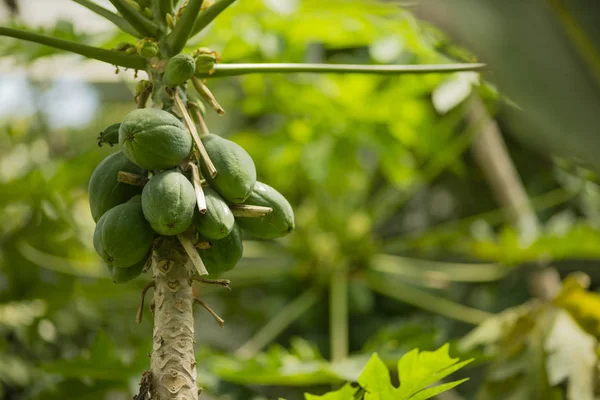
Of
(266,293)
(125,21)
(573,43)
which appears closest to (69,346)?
(266,293)

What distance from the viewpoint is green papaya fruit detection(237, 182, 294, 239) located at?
631 mm

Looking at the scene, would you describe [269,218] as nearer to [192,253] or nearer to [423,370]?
[192,253]

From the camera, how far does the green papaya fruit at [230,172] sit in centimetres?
60

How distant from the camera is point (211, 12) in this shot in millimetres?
664

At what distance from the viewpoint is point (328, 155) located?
165 centimetres

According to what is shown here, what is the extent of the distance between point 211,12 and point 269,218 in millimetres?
209

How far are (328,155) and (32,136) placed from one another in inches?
38.7

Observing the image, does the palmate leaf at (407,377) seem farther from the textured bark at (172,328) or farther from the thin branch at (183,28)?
the thin branch at (183,28)

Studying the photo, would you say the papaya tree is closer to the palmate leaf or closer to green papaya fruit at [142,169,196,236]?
green papaya fruit at [142,169,196,236]

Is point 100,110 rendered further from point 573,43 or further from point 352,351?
point 573,43

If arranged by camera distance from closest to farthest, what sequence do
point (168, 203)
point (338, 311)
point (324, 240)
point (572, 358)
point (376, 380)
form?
point (168, 203) → point (376, 380) → point (572, 358) → point (338, 311) → point (324, 240)

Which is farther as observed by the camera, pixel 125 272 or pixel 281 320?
pixel 281 320

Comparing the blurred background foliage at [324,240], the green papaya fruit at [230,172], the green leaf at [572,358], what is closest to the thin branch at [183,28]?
the green papaya fruit at [230,172]

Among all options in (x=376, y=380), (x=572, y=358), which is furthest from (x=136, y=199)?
(x=572, y=358)
